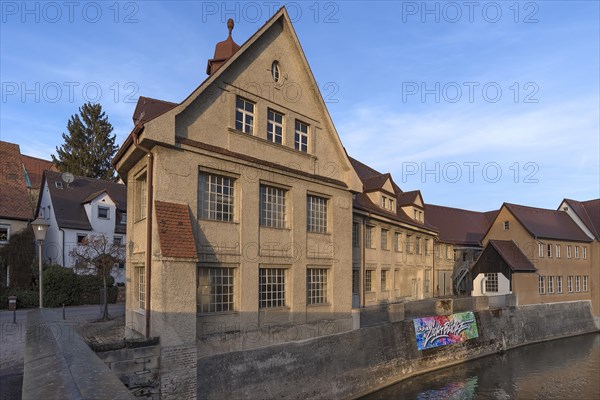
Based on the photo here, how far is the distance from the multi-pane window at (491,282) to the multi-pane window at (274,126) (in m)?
26.9

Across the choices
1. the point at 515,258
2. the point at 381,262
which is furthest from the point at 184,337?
the point at 515,258

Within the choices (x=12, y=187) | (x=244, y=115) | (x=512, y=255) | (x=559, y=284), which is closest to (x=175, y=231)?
(x=244, y=115)

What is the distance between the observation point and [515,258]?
3638cm

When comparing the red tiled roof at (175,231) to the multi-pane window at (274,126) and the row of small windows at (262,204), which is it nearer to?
the row of small windows at (262,204)

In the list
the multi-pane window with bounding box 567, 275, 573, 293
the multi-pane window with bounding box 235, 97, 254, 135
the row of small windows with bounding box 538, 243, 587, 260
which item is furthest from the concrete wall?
the multi-pane window with bounding box 567, 275, 573, 293

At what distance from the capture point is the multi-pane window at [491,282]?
36000 mm

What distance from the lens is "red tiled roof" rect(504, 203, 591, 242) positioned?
3912cm

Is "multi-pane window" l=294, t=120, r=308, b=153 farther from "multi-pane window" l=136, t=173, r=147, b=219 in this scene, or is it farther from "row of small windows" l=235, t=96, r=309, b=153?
"multi-pane window" l=136, t=173, r=147, b=219

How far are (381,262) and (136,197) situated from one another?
56.4 ft

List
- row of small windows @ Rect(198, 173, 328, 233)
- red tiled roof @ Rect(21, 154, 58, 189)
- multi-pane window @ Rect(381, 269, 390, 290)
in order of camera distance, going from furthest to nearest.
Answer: red tiled roof @ Rect(21, 154, 58, 189) < multi-pane window @ Rect(381, 269, 390, 290) < row of small windows @ Rect(198, 173, 328, 233)

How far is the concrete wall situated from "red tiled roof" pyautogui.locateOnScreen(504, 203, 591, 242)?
11674mm

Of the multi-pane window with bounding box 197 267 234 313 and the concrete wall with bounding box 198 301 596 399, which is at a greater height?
the multi-pane window with bounding box 197 267 234 313

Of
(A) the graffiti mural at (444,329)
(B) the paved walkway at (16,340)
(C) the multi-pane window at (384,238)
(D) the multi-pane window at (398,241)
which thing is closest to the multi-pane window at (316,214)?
(B) the paved walkway at (16,340)

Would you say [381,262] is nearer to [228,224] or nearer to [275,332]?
[275,332]
